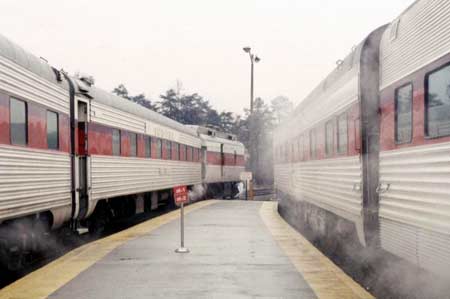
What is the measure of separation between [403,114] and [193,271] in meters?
3.76

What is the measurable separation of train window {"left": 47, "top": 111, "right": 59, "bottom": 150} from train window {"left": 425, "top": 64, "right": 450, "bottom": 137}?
22.4 feet

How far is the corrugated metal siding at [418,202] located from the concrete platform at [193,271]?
92cm

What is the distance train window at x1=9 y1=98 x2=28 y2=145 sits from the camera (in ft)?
30.7

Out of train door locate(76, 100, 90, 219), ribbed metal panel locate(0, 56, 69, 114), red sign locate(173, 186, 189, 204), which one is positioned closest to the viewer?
ribbed metal panel locate(0, 56, 69, 114)

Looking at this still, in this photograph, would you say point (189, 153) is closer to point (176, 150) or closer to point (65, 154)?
point (176, 150)

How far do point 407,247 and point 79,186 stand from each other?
25.5 ft

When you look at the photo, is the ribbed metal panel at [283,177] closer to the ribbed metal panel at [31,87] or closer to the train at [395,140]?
the train at [395,140]

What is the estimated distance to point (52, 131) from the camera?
1134 centimetres

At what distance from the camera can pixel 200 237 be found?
13.6 metres

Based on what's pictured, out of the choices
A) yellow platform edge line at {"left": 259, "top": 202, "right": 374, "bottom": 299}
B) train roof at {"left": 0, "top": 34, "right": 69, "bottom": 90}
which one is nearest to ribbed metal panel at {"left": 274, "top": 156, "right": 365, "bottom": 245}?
yellow platform edge line at {"left": 259, "top": 202, "right": 374, "bottom": 299}


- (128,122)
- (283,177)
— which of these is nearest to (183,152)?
(283,177)

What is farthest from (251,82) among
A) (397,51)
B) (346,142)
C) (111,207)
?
(397,51)

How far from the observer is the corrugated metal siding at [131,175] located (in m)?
14.4

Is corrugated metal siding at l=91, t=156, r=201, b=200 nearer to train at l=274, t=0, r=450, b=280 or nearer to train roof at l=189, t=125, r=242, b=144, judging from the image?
train at l=274, t=0, r=450, b=280
